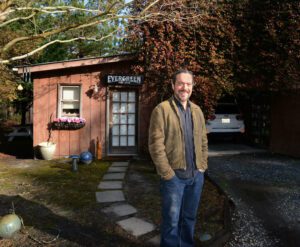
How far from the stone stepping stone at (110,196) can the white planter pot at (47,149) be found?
4.49 m

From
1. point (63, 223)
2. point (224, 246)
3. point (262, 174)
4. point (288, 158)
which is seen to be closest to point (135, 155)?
point (262, 174)

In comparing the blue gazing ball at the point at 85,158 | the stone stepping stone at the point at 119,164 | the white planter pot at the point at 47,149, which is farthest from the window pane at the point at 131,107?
the white planter pot at the point at 47,149

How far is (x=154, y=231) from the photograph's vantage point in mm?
4289

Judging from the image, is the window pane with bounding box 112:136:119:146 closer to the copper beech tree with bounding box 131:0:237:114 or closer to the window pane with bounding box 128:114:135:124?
the window pane with bounding box 128:114:135:124

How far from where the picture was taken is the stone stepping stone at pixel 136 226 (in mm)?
4246

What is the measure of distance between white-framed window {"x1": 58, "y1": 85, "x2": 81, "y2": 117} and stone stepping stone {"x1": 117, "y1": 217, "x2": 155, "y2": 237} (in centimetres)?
655

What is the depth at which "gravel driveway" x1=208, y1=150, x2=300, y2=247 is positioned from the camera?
426cm

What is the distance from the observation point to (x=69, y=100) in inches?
415

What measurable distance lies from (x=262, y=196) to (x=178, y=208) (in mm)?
3420

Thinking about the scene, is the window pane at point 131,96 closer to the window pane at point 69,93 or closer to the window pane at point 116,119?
the window pane at point 116,119

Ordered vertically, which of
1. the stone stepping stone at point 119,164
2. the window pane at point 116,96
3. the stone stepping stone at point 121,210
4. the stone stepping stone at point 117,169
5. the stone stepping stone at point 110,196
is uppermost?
the window pane at point 116,96

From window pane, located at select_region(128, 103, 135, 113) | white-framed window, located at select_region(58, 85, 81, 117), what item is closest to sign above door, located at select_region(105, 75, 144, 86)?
window pane, located at select_region(128, 103, 135, 113)

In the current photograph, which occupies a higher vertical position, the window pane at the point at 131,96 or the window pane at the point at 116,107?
the window pane at the point at 131,96

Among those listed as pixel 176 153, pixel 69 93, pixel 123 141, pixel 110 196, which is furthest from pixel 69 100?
pixel 176 153
